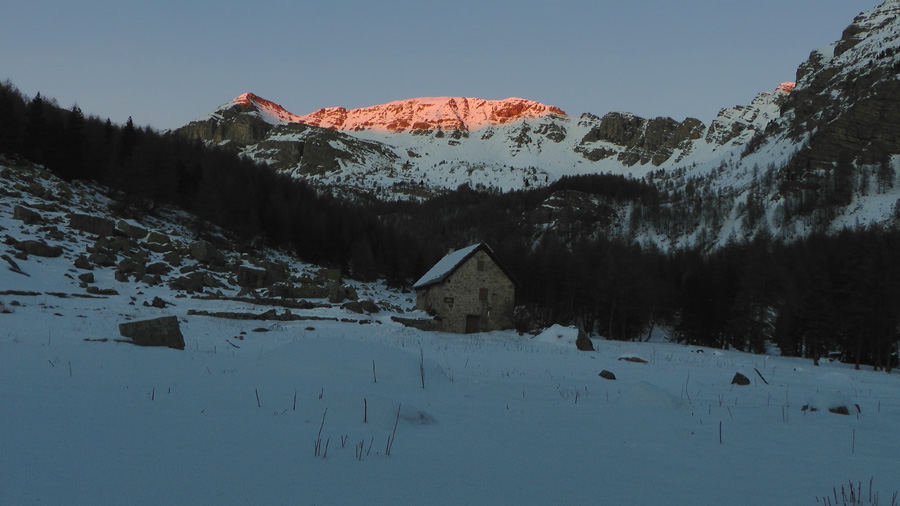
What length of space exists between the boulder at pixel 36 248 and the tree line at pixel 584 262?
2059 cm

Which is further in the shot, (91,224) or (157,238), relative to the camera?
(157,238)

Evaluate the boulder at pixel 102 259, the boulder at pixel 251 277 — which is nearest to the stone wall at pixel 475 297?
the boulder at pixel 251 277

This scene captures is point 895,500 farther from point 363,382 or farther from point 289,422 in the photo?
point 363,382

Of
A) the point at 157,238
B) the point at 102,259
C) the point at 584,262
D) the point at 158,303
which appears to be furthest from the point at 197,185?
the point at 584,262

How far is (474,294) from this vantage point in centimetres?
3559

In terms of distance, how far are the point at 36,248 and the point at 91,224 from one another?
27.0 feet

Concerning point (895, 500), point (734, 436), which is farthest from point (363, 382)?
point (895, 500)

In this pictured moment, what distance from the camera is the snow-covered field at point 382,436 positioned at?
344cm

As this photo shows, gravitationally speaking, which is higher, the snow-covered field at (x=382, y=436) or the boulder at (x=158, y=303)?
the snow-covered field at (x=382, y=436)

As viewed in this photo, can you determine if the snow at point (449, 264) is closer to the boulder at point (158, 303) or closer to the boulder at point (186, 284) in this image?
the boulder at point (186, 284)

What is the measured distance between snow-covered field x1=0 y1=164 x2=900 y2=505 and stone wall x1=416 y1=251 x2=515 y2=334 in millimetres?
24664

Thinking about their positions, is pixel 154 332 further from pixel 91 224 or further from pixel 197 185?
pixel 197 185

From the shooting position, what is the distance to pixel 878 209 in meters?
102

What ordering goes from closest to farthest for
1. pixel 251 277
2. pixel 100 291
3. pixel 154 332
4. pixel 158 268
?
pixel 154 332 < pixel 100 291 < pixel 158 268 < pixel 251 277
